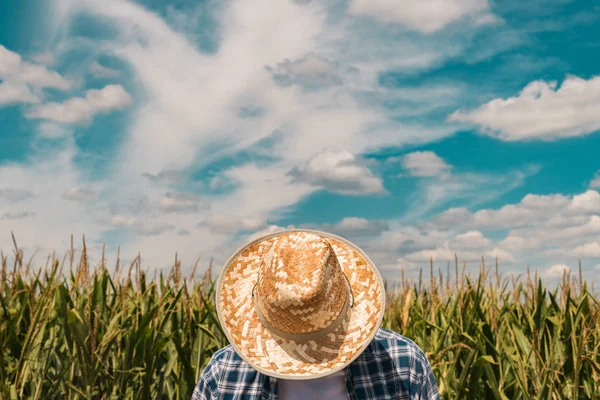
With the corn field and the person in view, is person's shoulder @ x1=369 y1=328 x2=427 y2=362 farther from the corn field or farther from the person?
the corn field

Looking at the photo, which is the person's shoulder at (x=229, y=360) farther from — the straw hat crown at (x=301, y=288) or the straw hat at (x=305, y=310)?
the straw hat crown at (x=301, y=288)

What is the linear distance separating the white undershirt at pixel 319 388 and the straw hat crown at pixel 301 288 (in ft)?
0.60

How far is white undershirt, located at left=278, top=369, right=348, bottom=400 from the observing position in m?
2.01

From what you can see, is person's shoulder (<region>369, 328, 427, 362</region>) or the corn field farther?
the corn field

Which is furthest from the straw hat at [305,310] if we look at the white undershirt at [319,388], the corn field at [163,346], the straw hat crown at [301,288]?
the corn field at [163,346]

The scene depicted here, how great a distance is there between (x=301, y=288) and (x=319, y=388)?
1.24 ft

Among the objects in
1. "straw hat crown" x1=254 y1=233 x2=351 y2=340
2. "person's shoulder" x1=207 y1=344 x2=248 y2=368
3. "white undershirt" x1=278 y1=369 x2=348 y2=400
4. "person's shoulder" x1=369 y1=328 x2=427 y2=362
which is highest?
"straw hat crown" x1=254 y1=233 x2=351 y2=340

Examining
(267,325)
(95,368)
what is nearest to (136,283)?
(95,368)

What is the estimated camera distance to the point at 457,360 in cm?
500

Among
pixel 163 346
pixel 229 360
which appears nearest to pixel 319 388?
pixel 229 360

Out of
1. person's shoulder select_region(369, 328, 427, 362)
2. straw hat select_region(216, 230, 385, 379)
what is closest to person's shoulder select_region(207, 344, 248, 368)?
straw hat select_region(216, 230, 385, 379)

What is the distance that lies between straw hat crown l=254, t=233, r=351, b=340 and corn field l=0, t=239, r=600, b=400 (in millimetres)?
2454

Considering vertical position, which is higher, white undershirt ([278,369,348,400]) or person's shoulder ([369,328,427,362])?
person's shoulder ([369,328,427,362])

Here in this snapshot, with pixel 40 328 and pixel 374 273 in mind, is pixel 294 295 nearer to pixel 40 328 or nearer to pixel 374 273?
pixel 374 273
